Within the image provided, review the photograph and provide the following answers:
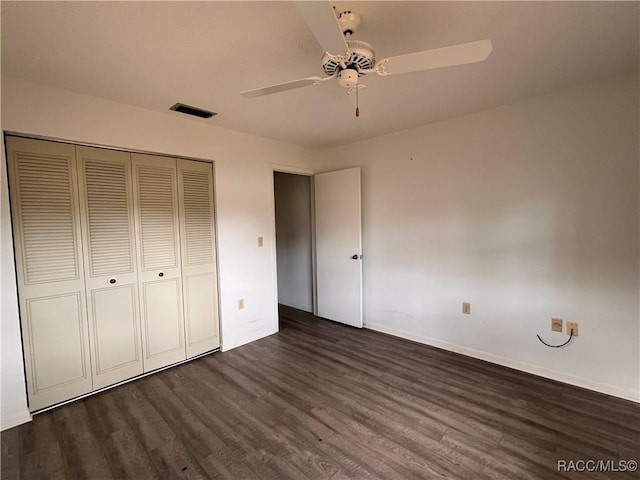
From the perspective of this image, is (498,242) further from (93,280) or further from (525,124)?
(93,280)

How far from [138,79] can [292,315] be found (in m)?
3.26

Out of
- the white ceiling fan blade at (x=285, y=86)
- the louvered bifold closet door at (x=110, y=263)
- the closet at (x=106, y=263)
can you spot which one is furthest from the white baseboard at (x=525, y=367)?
the white ceiling fan blade at (x=285, y=86)

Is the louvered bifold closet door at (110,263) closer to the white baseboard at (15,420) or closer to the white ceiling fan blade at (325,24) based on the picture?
the white baseboard at (15,420)

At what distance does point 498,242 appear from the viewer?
2623 millimetres

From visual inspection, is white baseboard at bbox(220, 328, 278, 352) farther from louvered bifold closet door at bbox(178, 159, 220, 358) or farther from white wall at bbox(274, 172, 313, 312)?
white wall at bbox(274, 172, 313, 312)

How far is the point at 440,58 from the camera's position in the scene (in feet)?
4.17

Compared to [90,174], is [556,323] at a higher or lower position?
lower

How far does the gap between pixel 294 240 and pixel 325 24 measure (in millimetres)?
3662

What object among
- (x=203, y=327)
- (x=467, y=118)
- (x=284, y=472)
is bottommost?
(x=284, y=472)

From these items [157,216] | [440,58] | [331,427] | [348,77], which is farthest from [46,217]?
[440,58]

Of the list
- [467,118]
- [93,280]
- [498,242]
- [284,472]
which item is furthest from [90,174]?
[498,242]

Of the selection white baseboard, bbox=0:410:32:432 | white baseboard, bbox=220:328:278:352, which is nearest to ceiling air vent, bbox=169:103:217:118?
white baseboard, bbox=220:328:278:352

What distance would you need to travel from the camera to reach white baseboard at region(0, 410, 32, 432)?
194cm

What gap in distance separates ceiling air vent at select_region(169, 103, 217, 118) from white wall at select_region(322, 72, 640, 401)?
6.03 ft
